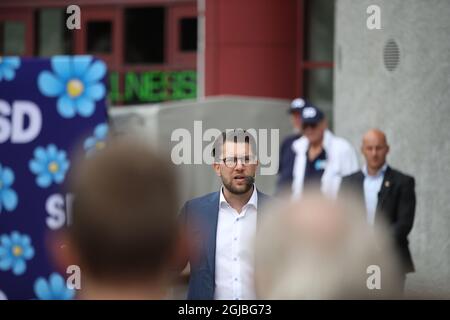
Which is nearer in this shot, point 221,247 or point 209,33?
point 221,247

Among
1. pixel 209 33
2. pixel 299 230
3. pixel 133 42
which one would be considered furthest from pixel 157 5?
pixel 299 230

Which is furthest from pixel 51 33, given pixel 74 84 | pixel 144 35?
pixel 74 84

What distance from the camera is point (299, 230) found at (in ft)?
6.94

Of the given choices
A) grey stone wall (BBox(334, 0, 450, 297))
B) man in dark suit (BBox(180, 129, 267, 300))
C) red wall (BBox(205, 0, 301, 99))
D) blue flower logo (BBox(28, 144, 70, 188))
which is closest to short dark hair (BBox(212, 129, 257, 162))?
man in dark suit (BBox(180, 129, 267, 300))

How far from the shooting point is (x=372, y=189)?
3.51 m

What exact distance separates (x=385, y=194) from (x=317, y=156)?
1.25 m

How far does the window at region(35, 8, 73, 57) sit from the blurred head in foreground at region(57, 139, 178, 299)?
33.5ft

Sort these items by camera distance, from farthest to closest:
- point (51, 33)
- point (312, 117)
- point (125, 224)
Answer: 1. point (51, 33)
2. point (312, 117)
3. point (125, 224)

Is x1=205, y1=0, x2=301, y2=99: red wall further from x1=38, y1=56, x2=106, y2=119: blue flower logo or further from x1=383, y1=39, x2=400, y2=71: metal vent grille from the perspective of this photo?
x1=38, y1=56, x2=106, y2=119: blue flower logo

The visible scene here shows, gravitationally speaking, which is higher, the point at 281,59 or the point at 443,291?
the point at 281,59

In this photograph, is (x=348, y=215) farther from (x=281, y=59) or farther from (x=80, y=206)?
(x=281, y=59)

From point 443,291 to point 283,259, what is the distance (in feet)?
3.41

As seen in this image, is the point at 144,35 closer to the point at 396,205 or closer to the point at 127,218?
the point at 396,205

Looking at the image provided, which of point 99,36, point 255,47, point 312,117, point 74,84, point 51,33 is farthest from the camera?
point 51,33
